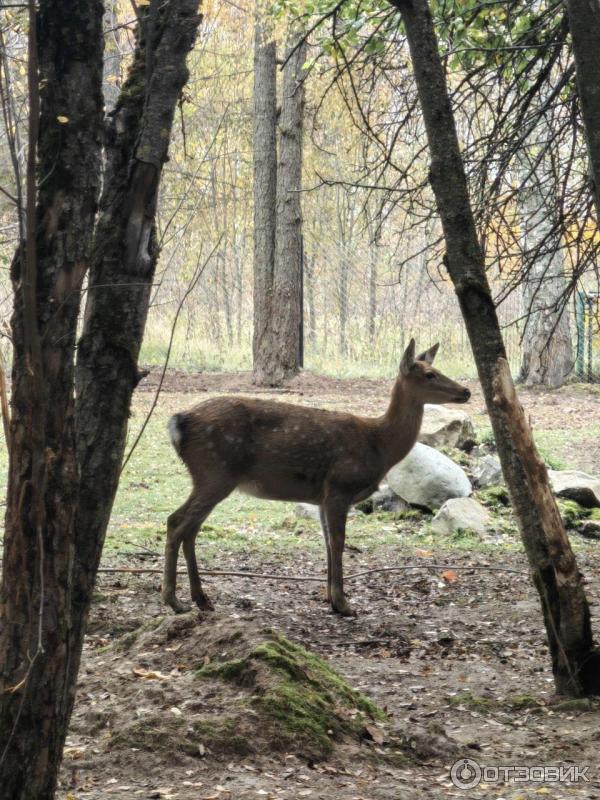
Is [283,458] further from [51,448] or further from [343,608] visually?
[51,448]

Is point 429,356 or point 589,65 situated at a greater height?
point 589,65

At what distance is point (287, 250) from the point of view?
1834cm

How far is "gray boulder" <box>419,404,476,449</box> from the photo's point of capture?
1245 cm

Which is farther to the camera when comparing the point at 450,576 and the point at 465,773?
the point at 450,576

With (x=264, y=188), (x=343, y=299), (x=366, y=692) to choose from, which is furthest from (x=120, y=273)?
(x=343, y=299)

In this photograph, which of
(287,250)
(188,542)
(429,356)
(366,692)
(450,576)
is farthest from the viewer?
(287,250)

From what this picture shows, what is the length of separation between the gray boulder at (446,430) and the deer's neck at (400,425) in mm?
4231

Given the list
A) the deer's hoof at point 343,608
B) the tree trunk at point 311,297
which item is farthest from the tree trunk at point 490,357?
the tree trunk at point 311,297

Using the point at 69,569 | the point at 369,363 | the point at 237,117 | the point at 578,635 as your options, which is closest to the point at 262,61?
the point at 237,117

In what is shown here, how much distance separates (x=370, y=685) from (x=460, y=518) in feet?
14.6

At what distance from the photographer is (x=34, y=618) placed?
9.32 ft

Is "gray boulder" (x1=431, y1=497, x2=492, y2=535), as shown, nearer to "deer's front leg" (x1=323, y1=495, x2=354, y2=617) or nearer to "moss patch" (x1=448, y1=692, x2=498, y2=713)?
"deer's front leg" (x1=323, y1=495, x2=354, y2=617)

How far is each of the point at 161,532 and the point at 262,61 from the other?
1176 centimetres

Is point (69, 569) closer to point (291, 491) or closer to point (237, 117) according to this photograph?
point (291, 491)
